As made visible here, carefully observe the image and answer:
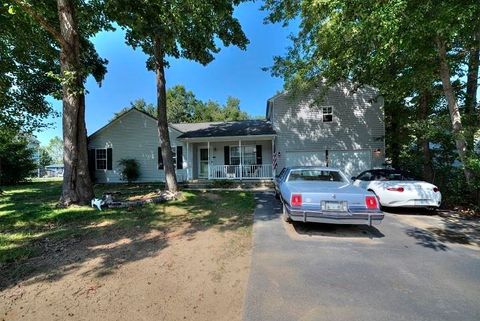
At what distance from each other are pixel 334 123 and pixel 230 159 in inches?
273

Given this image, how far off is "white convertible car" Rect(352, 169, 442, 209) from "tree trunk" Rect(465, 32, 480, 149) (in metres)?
2.14

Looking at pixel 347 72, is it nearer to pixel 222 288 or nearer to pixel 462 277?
pixel 462 277

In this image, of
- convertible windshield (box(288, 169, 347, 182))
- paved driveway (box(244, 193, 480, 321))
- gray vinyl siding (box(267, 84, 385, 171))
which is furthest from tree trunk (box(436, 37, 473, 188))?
gray vinyl siding (box(267, 84, 385, 171))

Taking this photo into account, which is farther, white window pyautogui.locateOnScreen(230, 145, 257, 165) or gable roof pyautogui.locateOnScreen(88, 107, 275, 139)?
white window pyautogui.locateOnScreen(230, 145, 257, 165)

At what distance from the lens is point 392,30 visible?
703cm

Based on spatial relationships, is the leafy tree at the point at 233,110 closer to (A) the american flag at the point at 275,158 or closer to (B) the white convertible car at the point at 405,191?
(A) the american flag at the point at 275,158

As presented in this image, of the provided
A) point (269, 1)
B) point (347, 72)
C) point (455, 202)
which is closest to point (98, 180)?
point (269, 1)

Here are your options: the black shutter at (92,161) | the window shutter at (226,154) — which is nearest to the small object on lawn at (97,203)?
the window shutter at (226,154)

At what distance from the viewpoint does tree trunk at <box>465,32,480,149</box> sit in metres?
8.60

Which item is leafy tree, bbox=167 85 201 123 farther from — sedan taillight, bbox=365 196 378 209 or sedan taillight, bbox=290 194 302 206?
sedan taillight, bbox=365 196 378 209

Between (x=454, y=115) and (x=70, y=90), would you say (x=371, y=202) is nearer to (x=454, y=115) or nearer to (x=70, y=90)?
(x=454, y=115)

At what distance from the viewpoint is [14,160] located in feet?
71.8

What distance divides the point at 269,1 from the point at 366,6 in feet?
26.2

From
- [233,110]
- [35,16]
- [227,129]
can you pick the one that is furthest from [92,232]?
[233,110]
